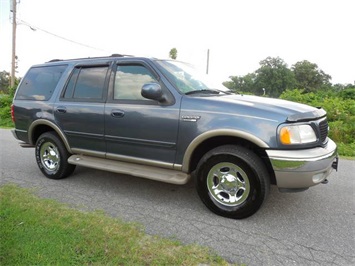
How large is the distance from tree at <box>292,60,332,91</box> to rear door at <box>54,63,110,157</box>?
6680 cm

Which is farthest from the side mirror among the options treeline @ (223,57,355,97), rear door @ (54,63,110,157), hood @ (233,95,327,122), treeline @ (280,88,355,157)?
treeline @ (223,57,355,97)

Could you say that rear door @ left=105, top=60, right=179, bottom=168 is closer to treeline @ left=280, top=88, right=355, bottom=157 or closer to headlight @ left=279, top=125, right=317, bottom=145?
headlight @ left=279, top=125, right=317, bottom=145

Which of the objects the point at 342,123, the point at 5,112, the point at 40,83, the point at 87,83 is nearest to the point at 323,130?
the point at 87,83

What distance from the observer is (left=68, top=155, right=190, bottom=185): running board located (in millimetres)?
3322

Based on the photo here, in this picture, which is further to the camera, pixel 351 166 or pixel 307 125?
pixel 351 166

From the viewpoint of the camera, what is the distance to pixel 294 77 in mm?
67250

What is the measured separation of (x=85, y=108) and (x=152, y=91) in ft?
4.18

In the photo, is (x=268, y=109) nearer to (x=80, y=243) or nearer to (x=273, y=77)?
(x=80, y=243)

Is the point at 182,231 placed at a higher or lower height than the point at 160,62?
lower

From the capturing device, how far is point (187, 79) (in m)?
3.69

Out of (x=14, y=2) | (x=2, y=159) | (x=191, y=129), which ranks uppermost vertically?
(x=14, y=2)

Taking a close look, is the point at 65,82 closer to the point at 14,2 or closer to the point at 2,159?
the point at 2,159

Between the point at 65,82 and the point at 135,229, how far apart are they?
268 centimetres

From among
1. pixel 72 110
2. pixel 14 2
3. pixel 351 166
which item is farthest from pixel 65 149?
pixel 14 2
